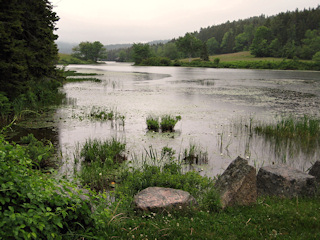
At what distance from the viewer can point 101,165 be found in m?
8.15

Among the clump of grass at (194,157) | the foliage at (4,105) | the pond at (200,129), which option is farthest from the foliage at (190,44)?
the clump of grass at (194,157)

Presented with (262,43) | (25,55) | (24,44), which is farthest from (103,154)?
(262,43)

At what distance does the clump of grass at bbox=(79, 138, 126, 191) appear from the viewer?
6.98m

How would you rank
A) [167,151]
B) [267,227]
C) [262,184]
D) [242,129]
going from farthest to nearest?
[242,129] → [167,151] → [262,184] → [267,227]

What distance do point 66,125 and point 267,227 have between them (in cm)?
1116

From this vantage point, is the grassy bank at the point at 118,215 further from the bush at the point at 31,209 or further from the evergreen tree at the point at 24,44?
the evergreen tree at the point at 24,44

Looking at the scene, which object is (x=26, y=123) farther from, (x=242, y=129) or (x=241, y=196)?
(x=241, y=196)

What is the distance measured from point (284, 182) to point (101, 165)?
16.5 ft

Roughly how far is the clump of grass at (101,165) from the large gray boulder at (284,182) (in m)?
3.81

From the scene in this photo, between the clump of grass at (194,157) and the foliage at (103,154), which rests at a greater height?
the foliage at (103,154)

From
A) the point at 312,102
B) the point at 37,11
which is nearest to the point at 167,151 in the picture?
the point at 37,11

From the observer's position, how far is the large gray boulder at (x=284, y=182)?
19.1 feet

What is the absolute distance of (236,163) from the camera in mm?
5914

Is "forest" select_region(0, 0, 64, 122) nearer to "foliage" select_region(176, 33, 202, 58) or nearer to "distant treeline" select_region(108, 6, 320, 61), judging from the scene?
"distant treeline" select_region(108, 6, 320, 61)
